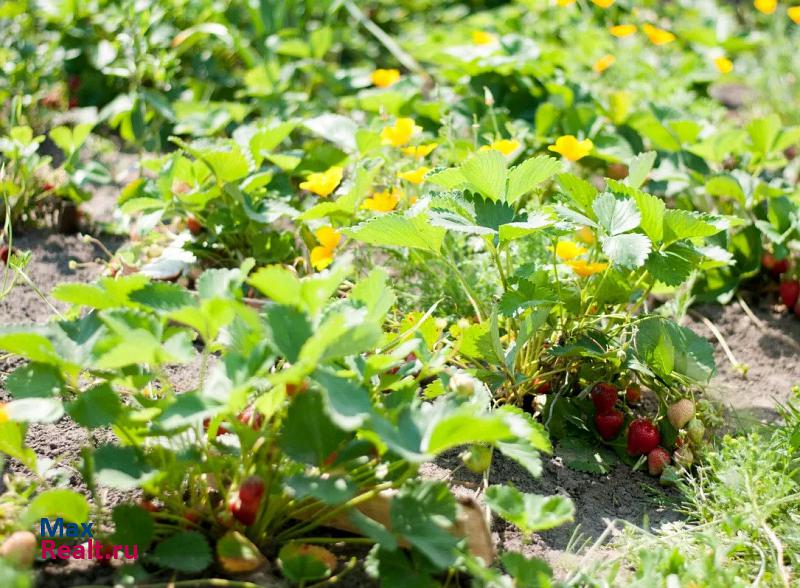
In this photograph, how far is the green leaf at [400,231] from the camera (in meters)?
1.52

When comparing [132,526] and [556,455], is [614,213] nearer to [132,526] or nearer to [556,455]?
[556,455]

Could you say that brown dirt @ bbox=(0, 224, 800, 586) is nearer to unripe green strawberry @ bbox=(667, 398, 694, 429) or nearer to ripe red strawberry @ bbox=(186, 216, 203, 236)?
unripe green strawberry @ bbox=(667, 398, 694, 429)

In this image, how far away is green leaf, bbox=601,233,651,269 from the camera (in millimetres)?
1519

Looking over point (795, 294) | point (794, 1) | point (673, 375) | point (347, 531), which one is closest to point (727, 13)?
point (794, 1)

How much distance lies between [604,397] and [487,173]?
0.51 metres

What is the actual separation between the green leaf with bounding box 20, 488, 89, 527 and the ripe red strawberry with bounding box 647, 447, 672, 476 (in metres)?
1.03

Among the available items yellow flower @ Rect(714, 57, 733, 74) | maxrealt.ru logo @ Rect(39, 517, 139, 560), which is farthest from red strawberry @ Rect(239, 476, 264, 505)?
yellow flower @ Rect(714, 57, 733, 74)

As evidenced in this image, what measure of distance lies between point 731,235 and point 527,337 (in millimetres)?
1036

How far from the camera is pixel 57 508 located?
1190 mm

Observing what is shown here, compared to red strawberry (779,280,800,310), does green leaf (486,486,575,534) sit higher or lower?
higher

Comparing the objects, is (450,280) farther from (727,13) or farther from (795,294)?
(727,13)

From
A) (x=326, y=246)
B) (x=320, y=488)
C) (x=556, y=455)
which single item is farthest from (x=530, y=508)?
(x=326, y=246)

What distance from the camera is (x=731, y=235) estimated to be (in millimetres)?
2383

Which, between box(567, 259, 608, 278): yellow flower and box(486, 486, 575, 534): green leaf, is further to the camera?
box(567, 259, 608, 278): yellow flower
